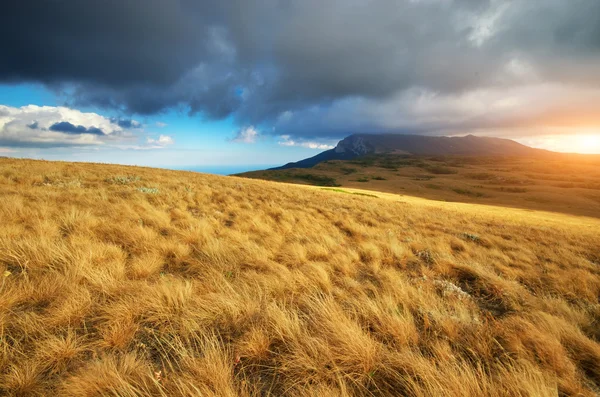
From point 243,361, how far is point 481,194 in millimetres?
54318

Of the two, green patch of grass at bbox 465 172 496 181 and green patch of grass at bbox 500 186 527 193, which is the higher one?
green patch of grass at bbox 465 172 496 181

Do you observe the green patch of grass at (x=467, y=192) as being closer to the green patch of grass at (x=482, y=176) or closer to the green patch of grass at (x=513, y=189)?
the green patch of grass at (x=513, y=189)

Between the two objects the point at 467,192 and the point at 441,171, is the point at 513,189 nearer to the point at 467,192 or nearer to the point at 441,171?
the point at 467,192

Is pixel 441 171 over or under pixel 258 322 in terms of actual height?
over

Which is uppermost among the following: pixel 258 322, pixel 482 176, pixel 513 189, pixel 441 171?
pixel 441 171

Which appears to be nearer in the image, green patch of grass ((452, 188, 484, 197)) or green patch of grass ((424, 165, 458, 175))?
green patch of grass ((452, 188, 484, 197))

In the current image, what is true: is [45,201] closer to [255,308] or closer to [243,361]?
[255,308]

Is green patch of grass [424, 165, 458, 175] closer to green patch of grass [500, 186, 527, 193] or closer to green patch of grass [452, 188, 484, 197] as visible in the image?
green patch of grass [500, 186, 527, 193]

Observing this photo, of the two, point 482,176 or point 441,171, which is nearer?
point 482,176

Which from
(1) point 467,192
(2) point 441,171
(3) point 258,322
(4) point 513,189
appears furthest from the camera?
(2) point 441,171

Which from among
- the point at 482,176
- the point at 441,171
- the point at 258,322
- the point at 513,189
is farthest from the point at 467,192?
the point at 258,322

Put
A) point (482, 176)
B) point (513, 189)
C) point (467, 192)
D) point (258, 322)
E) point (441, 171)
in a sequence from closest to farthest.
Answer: point (258, 322) → point (467, 192) → point (513, 189) → point (482, 176) → point (441, 171)

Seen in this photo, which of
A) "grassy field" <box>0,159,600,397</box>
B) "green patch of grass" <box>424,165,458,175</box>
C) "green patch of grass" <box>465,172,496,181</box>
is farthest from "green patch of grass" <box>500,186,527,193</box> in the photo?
"grassy field" <box>0,159,600,397</box>

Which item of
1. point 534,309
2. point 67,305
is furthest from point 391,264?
point 67,305
